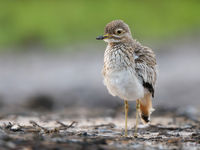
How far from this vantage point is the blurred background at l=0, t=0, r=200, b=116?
1038 cm

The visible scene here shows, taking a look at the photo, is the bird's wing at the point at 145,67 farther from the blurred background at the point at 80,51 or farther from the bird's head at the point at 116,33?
the blurred background at the point at 80,51

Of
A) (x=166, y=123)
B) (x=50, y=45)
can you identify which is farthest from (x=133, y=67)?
(x=50, y=45)

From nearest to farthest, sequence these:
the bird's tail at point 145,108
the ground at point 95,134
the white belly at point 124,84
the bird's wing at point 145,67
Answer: the ground at point 95,134, the white belly at point 124,84, the bird's wing at point 145,67, the bird's tail at point 145,108

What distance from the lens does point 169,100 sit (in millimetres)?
10531

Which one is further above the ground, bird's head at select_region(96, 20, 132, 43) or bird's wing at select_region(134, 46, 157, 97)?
bird's head at select_region(96, 20, 132, 43)

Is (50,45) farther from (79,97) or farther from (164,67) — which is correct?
(79,97)

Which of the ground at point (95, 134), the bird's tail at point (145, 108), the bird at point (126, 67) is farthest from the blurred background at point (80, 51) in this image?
the bird at point (126, 67)

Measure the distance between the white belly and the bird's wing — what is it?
158mm

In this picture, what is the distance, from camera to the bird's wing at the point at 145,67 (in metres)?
6.33

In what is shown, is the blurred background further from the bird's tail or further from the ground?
the bird's tail

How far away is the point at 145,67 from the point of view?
21.2ft

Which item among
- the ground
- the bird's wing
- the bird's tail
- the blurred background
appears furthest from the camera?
the blurred background

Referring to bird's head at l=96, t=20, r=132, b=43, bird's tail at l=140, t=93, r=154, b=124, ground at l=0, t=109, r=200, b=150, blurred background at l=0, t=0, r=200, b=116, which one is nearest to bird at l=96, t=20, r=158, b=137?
bird's head at l=96, t=20, r=132, b=43

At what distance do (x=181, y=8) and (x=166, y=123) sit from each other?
11.3m
